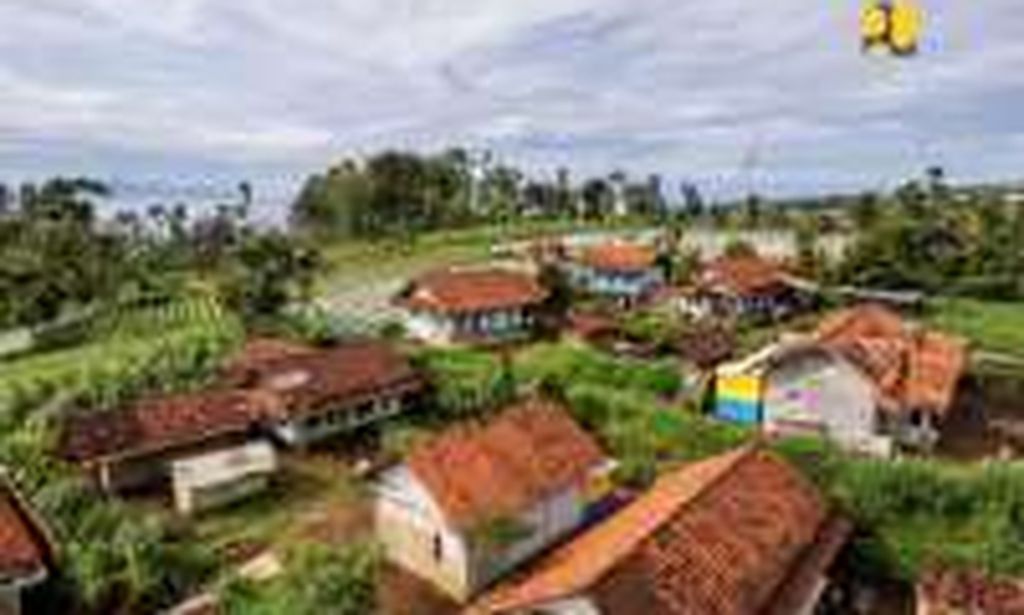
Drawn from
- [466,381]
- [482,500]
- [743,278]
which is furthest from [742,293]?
[482,500]

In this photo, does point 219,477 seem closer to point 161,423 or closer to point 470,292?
point 161,423

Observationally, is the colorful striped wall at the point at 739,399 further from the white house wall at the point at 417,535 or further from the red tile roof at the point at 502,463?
the white house wall at the point at 417,535

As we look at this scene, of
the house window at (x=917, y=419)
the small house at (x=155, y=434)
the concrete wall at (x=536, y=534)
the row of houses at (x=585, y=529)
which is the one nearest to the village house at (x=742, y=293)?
the house window at (x=917, y=419)

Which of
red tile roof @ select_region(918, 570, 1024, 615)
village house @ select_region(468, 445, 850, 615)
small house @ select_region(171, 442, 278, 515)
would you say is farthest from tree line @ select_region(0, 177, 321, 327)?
red tile roof @ select_region(918, 570, 1024, 615)

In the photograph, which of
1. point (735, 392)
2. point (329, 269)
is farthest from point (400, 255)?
point (735, 392)

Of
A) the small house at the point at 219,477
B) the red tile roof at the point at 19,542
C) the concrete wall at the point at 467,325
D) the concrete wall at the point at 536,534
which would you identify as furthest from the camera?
the concrete wall at the point at 467,325

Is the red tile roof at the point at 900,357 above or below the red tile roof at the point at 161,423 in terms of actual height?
above

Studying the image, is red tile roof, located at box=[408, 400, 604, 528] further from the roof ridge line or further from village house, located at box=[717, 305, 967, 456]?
village house, located at box=[717, 305, 967, 456]
